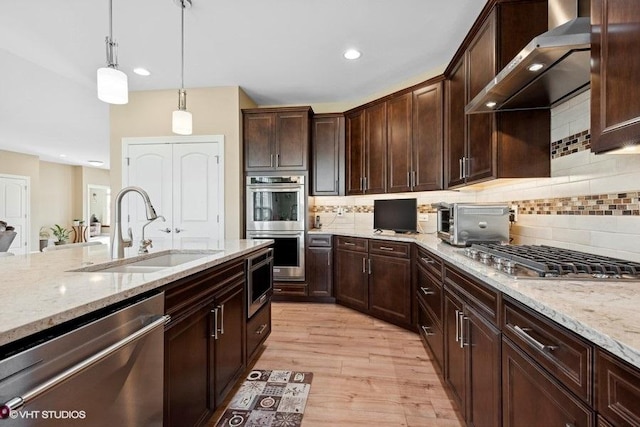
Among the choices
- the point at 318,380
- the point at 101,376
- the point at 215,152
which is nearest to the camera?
the point at 101,376

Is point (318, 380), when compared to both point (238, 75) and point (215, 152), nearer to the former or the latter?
point (215, 152)

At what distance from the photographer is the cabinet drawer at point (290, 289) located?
3891 millimetres

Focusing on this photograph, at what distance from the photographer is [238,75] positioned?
11.5 ft

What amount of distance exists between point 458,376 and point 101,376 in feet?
5.46

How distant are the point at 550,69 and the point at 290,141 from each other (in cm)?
291

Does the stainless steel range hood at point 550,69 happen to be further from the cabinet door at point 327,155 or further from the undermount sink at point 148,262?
the cabinet door at point 327,155

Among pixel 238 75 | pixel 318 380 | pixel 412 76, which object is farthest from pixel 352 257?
pixel 238 75

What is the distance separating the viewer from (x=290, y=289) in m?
3.91

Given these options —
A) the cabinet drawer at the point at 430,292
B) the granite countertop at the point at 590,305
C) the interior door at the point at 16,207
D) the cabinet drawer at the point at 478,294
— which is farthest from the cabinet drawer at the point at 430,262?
the interior door at the point at 16,207

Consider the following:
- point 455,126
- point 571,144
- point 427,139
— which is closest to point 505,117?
point 571,144

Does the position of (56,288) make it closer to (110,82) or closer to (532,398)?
(110,82)

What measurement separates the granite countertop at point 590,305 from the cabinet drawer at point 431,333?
925 mm

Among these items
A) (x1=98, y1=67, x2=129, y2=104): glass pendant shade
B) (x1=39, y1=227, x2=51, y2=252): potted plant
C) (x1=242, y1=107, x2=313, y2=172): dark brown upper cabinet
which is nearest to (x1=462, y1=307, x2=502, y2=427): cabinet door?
(x1=98, y1=67, x2=129, y2=104): glass pendant shade

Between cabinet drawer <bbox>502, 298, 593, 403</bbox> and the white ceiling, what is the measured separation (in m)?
2.32
